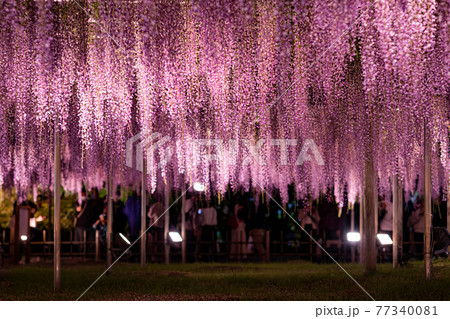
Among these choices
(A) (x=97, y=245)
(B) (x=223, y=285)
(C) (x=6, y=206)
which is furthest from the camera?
(C) (x=6, y=206)

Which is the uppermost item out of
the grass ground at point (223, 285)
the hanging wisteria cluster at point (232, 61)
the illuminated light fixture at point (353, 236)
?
the hanging wisteria cluster at point (232, 61)

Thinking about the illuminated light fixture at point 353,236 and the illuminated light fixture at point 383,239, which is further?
the illuminated light fixture at point 353,236

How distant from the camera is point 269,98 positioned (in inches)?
333

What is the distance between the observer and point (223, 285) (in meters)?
8.84

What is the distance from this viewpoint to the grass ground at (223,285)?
24.6 ft

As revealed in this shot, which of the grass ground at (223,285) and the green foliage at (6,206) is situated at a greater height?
the green foliage at (6,206)

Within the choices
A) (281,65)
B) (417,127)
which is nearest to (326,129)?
(417,127)

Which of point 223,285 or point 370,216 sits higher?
point 370,216

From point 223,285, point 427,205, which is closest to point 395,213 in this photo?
point 427,205

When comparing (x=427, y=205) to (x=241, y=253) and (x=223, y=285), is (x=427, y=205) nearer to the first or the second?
(x=223, y=285)

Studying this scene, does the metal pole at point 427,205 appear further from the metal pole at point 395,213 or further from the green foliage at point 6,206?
the green foliage at point 6,206

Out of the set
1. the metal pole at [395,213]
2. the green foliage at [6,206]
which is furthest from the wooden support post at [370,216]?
the green foliage at [6,206]

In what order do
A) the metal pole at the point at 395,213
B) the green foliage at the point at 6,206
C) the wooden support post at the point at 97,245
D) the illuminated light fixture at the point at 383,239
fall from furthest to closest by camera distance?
the green foliage at the point at 6,206 → the wooden support post at the point at 97,245 → the illuminated light fixture at the point at 383,239 → the metal pole at the point at 395,213

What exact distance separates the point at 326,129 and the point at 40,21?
4.70 m
